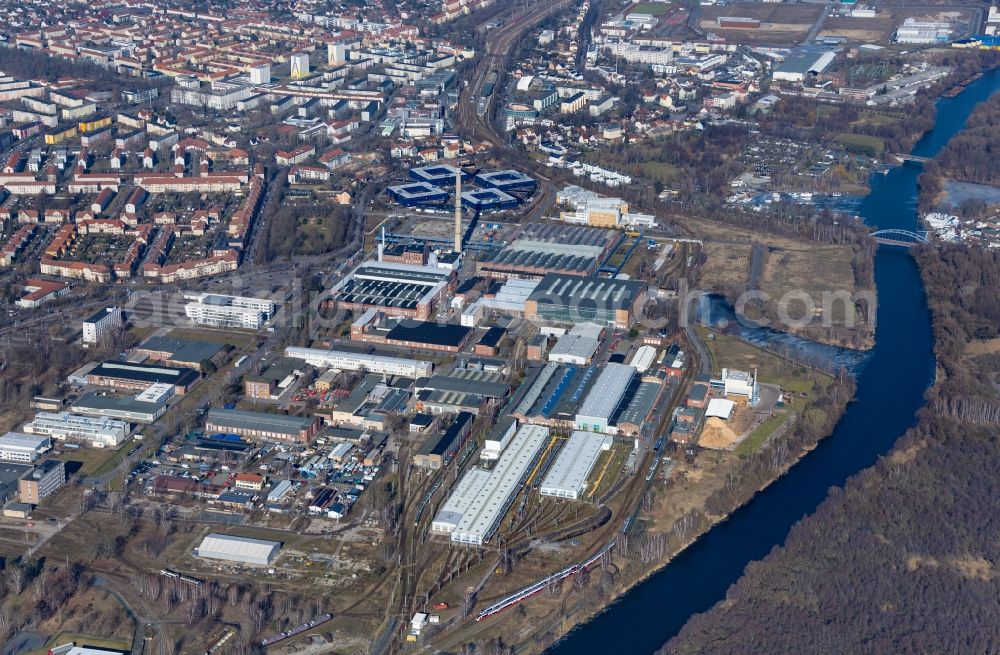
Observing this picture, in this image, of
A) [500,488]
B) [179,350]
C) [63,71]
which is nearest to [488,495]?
[500,488]

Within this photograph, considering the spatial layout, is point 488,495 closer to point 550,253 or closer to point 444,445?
point 444,445

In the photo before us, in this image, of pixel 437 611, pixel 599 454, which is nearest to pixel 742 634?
pixel 437 611

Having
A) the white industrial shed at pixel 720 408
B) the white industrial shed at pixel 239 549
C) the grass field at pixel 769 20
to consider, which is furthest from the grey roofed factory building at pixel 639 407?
the grass field at pixel 769 20

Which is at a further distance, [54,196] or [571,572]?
[54,196]

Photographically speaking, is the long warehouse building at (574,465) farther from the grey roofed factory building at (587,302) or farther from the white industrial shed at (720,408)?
the grey roofed factory building at (587,302)

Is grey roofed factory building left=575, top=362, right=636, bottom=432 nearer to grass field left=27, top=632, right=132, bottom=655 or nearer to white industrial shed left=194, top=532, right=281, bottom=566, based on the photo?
white industrial shed left=194, top=532, right=281, bottom=566

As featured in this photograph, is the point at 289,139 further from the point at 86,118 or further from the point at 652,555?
the point at 652,555
